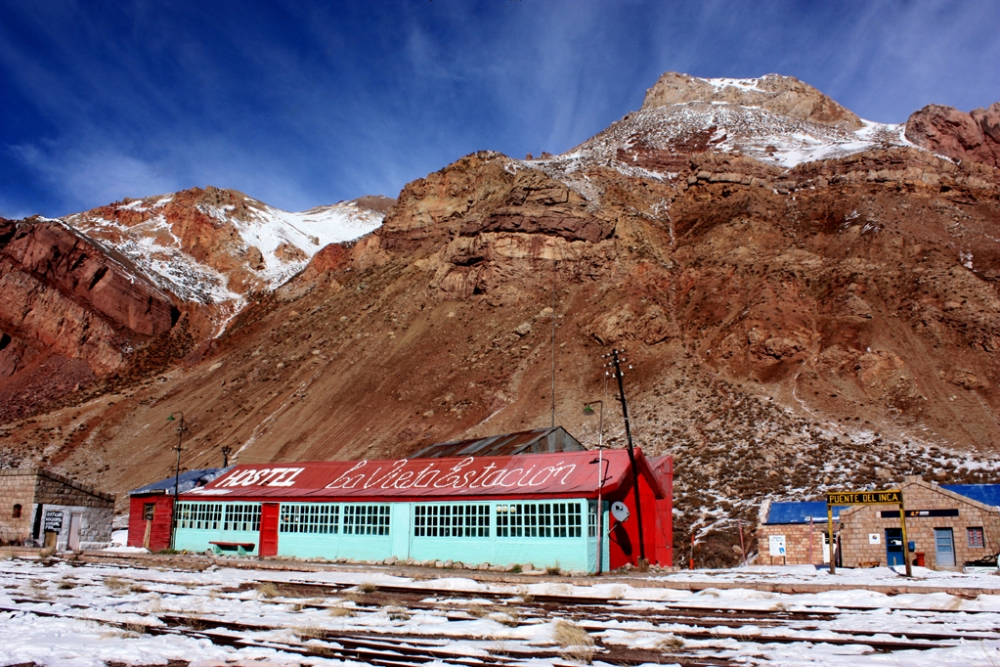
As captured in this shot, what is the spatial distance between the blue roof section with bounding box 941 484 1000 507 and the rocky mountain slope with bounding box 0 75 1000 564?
656 centimetres

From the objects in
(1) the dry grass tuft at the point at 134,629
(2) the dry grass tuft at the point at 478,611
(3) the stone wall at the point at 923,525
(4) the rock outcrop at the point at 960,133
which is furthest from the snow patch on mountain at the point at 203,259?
(1) the dry grass tuft at the point at 134,629

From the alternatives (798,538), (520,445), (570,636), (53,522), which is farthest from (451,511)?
(570,636)

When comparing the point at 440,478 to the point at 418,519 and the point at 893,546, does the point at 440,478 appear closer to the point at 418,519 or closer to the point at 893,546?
the point at 418,519

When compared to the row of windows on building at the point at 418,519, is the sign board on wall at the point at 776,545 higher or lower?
lower

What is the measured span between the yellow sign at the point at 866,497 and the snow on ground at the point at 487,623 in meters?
3.07

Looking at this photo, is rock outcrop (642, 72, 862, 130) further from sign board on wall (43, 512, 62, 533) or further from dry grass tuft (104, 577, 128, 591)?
dry grass tuft (104, 577, 128, 591)

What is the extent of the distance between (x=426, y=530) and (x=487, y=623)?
14.5m

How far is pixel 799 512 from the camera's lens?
92.9ft

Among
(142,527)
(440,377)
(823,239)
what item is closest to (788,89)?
(823,239)

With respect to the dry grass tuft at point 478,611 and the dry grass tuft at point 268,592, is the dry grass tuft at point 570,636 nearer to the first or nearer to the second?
the dry grass tuft at point 478,611

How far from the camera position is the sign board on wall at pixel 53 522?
27.7 meters

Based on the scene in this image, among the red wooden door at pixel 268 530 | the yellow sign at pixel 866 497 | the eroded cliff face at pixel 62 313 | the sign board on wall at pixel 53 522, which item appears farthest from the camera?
the eroded cliff face at pixel 62 313

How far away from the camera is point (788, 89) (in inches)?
4510

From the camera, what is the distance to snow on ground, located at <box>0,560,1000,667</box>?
8.55 meters
